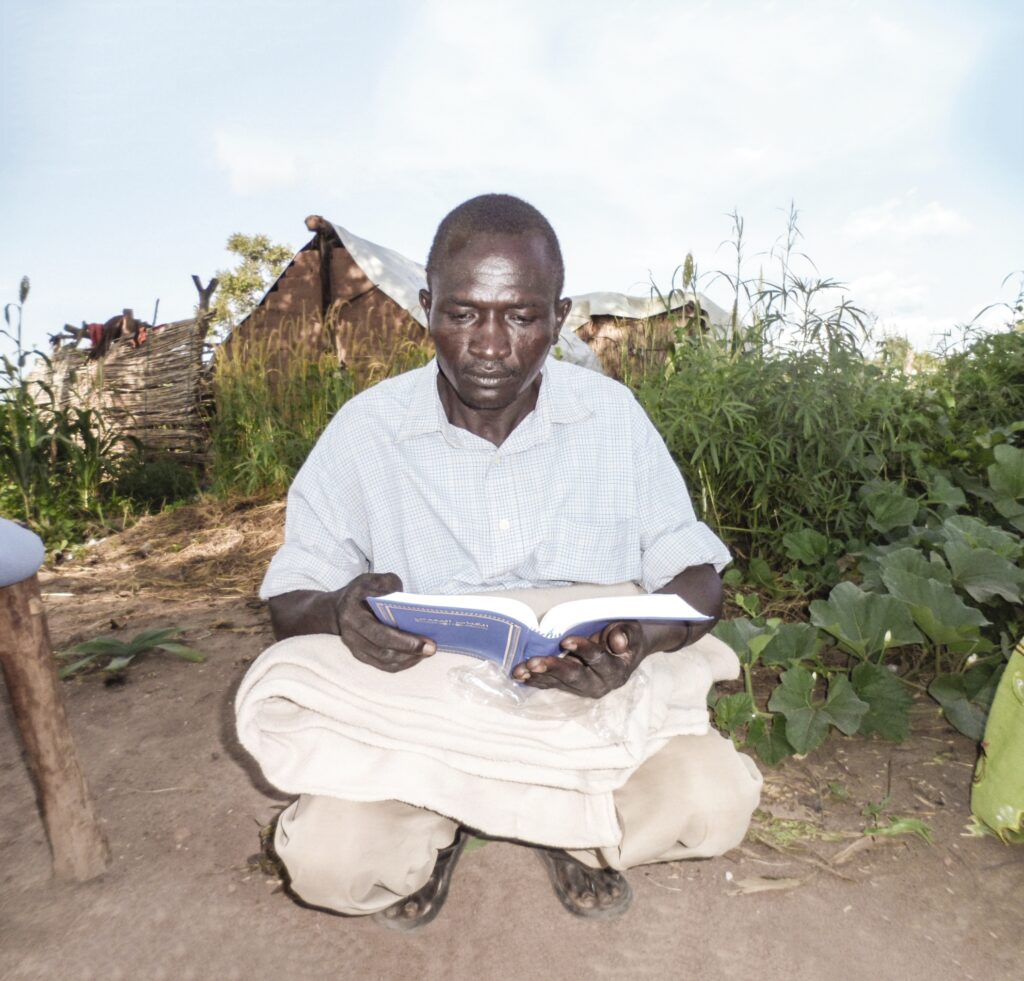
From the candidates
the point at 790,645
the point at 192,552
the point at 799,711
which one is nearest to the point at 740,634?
the point at 790,645

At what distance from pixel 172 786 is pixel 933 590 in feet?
7.36

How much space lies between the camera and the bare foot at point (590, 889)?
5.93 feet

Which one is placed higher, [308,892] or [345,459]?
[345,459]

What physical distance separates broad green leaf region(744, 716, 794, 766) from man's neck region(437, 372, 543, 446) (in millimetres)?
1176

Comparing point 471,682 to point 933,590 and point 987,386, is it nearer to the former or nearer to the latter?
point 933,590

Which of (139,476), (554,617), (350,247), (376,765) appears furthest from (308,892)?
(350,247)

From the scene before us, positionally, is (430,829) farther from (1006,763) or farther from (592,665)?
(1006,763)

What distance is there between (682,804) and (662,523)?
56 centimetres

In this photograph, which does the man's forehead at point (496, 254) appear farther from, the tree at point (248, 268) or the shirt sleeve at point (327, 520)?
the tree at point (248, 268)

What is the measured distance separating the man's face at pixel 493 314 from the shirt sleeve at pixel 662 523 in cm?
30

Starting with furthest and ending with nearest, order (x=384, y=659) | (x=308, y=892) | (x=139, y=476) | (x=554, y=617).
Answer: (x=139, y=476), (x=308, y=892), (x=384, y=659), (x=554, y=617)

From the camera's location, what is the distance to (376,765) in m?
1.50

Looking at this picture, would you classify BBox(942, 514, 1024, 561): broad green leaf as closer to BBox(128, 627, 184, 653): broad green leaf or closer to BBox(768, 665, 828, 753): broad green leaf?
BBox(768, 665, 828, 753): broad green leaf

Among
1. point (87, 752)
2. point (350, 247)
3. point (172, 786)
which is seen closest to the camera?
point (172, 786)
